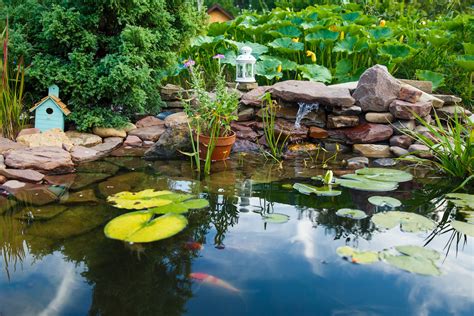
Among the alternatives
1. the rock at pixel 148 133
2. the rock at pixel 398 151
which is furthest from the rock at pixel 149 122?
the rock at pixel 398 151

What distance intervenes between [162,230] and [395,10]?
7.37 m

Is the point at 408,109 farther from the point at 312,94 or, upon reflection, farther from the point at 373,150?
the point at 312,94

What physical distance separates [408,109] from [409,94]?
202mm

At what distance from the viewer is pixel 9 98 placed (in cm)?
393

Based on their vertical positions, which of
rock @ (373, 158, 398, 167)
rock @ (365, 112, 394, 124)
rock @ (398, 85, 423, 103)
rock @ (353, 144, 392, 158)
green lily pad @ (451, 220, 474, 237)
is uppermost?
rock @ (398, 85, 423, 103)

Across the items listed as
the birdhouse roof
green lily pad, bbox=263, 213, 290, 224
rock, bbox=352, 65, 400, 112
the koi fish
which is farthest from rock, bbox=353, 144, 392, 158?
the birdhouse roof

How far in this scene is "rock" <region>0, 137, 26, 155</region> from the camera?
3.61 metres

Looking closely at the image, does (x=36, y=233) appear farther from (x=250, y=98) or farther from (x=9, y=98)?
(x=250, y=98)

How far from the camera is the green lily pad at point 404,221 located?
2510mm

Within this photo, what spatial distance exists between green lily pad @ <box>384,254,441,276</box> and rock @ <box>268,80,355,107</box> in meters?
2.29

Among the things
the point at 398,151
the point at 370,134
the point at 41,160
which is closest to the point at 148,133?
the point at 41,160

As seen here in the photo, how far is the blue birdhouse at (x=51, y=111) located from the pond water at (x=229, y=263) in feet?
4.29

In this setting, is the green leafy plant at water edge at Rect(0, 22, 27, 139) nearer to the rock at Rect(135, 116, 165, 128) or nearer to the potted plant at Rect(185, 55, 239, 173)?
the rock at Rect(135, 116, 165, 128)

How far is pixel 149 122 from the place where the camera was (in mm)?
4738
